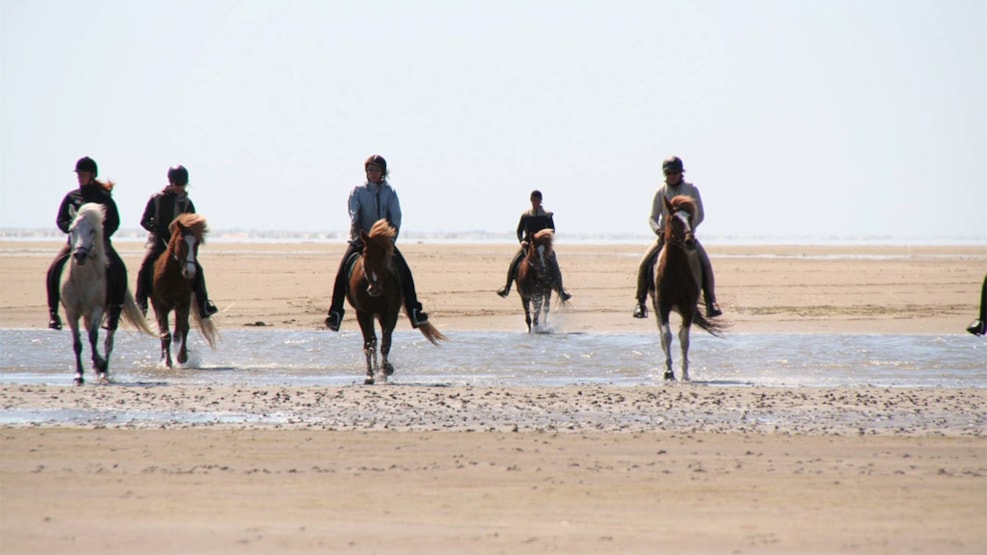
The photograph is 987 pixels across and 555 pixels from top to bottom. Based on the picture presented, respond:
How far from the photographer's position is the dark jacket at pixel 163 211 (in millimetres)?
14859

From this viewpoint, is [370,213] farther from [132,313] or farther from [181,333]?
[181,333]

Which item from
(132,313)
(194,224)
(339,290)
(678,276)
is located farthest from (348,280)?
(678,276)

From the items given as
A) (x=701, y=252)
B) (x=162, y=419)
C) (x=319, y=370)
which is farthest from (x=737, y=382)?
(x=162, y=419)

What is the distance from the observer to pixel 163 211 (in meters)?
14.9

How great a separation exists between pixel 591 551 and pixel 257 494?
6.58ft

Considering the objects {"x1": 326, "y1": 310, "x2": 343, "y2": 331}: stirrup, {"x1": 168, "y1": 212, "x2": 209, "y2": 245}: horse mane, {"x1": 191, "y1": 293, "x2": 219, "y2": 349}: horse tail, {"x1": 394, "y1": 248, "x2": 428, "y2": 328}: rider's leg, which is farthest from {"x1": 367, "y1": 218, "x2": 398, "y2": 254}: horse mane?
{"x1": 191, "y1": 293, "x2": 219, "y2": 349}: horse tail

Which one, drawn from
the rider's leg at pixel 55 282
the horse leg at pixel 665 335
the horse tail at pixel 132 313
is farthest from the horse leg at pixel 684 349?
the rider's leg at pixel 55 282

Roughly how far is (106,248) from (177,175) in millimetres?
2164

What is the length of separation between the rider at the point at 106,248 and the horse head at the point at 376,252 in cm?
250

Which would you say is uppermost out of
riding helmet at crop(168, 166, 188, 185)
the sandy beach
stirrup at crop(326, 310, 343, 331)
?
riding helmet at crop(168, 166, 188, 185)

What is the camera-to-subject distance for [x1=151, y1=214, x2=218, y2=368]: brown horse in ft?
46.2

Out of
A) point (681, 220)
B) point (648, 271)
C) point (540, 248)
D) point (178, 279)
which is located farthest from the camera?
point (540, 248)

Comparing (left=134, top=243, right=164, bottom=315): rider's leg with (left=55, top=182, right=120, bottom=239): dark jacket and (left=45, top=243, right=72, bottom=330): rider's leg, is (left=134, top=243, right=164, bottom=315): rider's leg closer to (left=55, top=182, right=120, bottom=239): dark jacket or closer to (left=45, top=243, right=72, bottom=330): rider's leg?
(left=55, top=182, right=120, bottom=239): dark jacket

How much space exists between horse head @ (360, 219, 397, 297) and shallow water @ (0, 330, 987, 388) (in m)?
0.99
